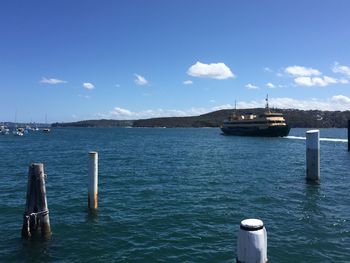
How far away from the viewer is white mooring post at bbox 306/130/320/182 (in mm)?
28625

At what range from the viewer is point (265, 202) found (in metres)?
22.8

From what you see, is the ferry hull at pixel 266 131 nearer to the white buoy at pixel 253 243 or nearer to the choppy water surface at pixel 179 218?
the choppy water surface at pixel 179 218

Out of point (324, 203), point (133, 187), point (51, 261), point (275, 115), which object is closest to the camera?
point (51, 261)

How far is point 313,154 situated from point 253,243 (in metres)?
22.6

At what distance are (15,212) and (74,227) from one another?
15.4ft

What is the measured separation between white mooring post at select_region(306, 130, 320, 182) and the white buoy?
22.2 metres

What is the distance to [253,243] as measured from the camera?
7.90 m

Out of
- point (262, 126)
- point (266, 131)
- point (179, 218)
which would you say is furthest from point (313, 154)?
point (262, 126)

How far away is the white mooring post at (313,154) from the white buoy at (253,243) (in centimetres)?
2222

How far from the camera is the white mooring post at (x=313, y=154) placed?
28.6 metres

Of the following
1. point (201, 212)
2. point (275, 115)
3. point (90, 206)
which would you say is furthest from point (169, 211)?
point (275, 115)

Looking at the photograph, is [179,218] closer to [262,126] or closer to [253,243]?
[253,243]

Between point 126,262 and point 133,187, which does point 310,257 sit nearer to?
point 126,262

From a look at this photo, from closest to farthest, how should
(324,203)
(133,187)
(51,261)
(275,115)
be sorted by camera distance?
(51,261) → (324,203) → (133,187) → (275,115)
